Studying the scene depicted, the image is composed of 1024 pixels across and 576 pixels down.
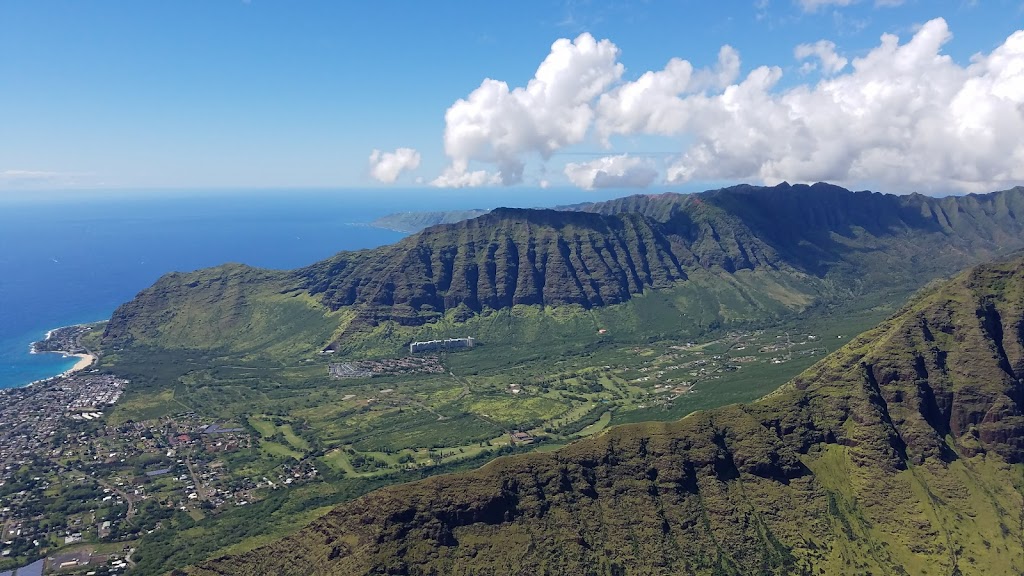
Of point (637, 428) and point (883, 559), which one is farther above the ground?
point (637, 428)

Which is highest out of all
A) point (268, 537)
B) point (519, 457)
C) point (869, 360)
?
point (869, 360)

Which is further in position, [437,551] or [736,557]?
[736,557]

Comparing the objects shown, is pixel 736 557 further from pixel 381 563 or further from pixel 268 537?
pixel 268 537

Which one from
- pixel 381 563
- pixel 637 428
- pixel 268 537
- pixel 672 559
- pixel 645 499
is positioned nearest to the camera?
pixel 381 563

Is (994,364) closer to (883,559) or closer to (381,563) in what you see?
(883,559)

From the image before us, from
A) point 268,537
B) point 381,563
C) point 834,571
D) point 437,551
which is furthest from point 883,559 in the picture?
point 268,537

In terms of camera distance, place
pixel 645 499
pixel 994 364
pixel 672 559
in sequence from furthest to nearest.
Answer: pixel 994 364 < pixel 645 499 < pixel 672 559
